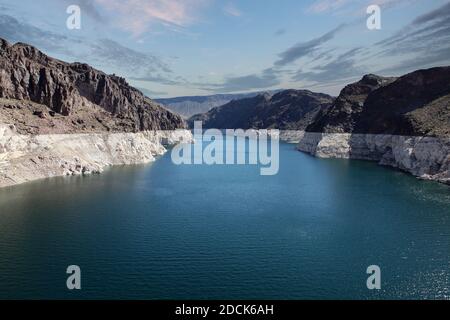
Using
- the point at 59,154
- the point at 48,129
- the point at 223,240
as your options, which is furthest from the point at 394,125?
the point at 48,129

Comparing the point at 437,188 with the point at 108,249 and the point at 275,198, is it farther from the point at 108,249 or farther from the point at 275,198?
the point at 108,249

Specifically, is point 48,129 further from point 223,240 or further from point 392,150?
point 392,150

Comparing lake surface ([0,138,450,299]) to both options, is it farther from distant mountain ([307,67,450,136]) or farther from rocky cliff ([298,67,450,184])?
distant mountain ([307,67,450,136])

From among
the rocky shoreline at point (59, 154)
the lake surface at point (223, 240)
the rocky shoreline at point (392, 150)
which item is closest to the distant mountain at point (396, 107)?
the rocky shoreline at point (392, 150)

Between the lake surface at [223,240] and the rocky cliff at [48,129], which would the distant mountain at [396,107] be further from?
the rocky cliff at [48,129]

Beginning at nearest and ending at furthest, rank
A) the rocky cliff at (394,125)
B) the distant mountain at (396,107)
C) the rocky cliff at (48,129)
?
the rocky cliff at (48,129) < the rocky cliff at (394,125) < the distant mountain at (396,107)

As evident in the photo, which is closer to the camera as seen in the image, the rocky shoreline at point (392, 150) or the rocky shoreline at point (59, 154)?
the rocky shoreline at point (59, 154)

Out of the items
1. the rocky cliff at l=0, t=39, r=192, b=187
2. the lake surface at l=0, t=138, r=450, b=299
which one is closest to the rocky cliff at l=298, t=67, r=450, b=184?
the lake surface at l=0, t=138, r=450, b=299

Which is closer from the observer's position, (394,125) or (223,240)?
(223,240)
